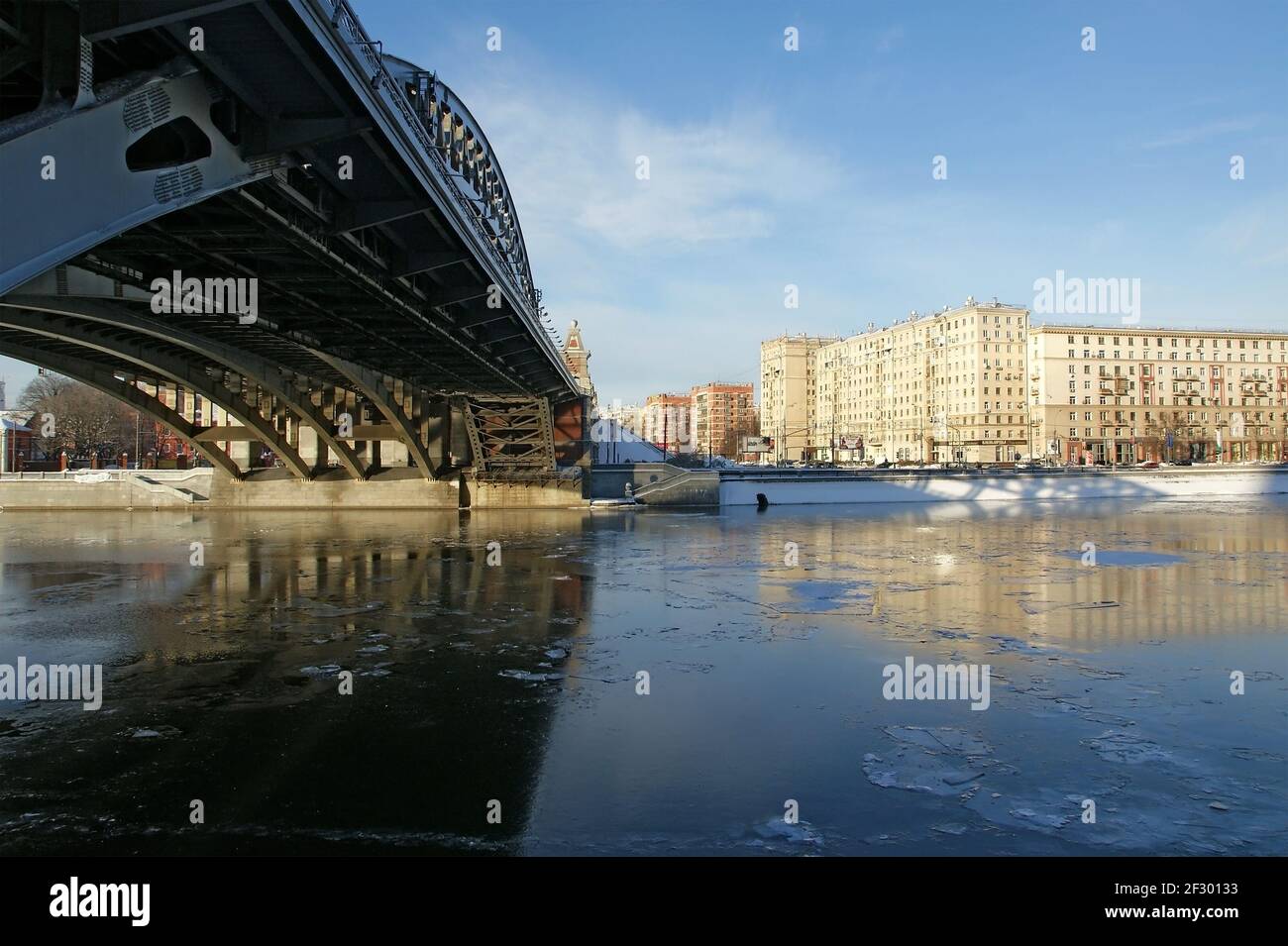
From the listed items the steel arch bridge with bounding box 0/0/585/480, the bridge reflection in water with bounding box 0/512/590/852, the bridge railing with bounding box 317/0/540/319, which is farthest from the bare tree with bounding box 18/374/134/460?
the bridge railing with bounding box 317/0/540/319

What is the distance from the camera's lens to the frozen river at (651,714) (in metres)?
6.23

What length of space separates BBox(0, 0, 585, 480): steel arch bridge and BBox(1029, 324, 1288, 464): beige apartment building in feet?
285

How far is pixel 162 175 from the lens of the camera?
31.7 feet

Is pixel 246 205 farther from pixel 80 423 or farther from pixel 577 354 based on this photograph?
pixel 577 354

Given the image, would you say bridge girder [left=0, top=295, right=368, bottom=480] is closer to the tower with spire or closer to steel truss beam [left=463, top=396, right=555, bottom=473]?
steel truss beam [left=463, top=396, right=555, bottom=473]

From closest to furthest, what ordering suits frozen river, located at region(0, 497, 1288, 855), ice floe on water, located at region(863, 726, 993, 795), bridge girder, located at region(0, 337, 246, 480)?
frozen river, located at region(0, 497, 1288, 855) → ice floe on water, located at region(863, 726, 993, 795) → bridge girder, located at region(0, 337, 246, 480)

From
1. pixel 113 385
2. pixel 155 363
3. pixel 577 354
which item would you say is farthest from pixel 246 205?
pixel 577 354

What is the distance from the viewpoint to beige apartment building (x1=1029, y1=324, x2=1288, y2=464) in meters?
108

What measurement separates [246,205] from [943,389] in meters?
113

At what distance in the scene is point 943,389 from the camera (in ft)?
381

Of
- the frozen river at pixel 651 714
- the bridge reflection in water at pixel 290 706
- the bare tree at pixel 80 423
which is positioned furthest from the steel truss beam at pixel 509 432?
the bare tree at pixel 80 423

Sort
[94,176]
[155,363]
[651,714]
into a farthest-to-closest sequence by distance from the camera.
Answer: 1. [155,363]
2. [651,714]
3. [94,176]

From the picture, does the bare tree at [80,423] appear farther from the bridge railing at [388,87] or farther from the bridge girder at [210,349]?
the bridge railing at [388,87]
